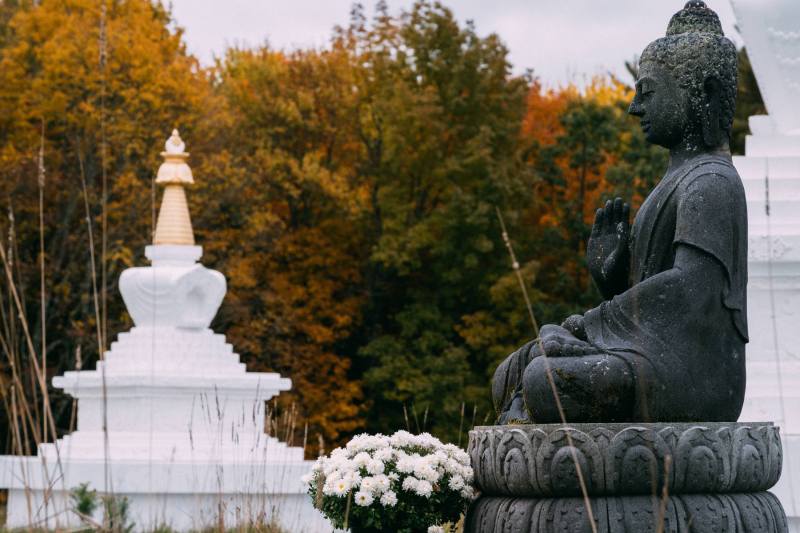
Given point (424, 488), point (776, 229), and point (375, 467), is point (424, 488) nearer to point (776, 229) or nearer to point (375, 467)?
point (375, 467)

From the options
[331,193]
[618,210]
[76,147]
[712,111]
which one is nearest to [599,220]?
[618,210]

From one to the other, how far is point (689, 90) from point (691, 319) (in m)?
1.17

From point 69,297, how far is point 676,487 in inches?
861

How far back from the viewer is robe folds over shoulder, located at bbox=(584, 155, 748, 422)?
6.02 meters

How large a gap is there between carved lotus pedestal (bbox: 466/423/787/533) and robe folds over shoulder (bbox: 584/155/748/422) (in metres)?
0.19

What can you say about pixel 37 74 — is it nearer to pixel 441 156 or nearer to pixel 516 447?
pixel 441 156

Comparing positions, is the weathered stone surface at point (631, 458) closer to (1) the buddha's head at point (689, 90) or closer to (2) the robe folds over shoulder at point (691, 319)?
(2) the robe folds over shoulder at point (691, 319)

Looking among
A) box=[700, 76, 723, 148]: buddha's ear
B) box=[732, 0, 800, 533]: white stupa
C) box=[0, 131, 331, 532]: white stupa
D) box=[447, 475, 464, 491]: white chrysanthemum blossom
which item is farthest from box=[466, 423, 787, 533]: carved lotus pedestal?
box=[0, 131, 331, 532]: white stupa

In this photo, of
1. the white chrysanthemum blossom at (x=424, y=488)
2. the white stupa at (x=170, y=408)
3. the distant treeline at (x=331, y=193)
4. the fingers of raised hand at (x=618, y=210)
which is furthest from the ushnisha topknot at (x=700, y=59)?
the distant treeline at (x=331, y=193)

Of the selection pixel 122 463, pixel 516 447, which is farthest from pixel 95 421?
pixel 516 447

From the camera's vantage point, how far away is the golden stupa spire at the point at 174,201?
56.6 ft

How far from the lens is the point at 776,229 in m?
12.6

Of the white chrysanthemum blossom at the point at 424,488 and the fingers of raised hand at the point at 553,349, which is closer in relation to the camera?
the fingers of raised hand at the point at 553,349

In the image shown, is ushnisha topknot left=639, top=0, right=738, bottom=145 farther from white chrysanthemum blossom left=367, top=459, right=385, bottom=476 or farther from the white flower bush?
white chrysanthemum blossom left=367, top=459, right=385, bottom=476
